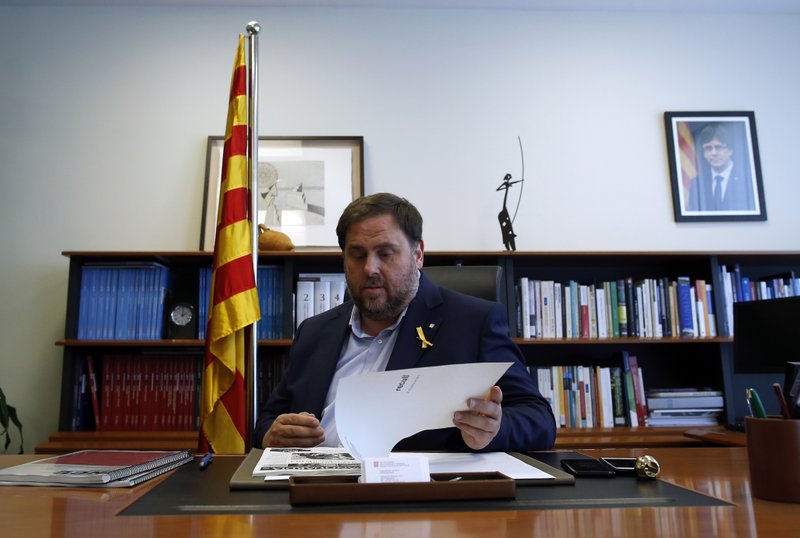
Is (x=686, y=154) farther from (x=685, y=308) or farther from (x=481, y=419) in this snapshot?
(x=481, y=419)

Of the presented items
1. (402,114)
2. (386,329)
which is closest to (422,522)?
(386,329)

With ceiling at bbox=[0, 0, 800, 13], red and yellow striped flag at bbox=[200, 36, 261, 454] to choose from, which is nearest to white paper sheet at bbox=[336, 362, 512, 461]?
red and yellow striped flag at bbox=[200, 36, 261, 454]

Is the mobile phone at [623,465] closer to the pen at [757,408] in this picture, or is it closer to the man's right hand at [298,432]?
the pen at [757,408]

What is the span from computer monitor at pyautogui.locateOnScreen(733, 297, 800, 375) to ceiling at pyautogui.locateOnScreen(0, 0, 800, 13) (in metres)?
1.69

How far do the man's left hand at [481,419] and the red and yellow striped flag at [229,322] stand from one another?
142cm

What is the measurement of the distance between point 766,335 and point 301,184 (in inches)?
79.4

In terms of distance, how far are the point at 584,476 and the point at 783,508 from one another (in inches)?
9.5

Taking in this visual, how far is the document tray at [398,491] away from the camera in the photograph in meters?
0.71

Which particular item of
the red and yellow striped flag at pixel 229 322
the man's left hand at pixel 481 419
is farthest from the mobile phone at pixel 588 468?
the red and yellow striped flag at pixel 229 322

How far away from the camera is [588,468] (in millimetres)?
884

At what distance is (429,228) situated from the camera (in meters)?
2.92

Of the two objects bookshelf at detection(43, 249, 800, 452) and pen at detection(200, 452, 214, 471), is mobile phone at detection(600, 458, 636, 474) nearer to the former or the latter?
pen at detection(200, 452, 214, 471)

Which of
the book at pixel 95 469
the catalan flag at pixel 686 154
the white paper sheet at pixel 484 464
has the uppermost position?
the catalan flag at pixel 686 154

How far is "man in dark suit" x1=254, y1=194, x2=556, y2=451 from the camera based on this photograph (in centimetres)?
151
